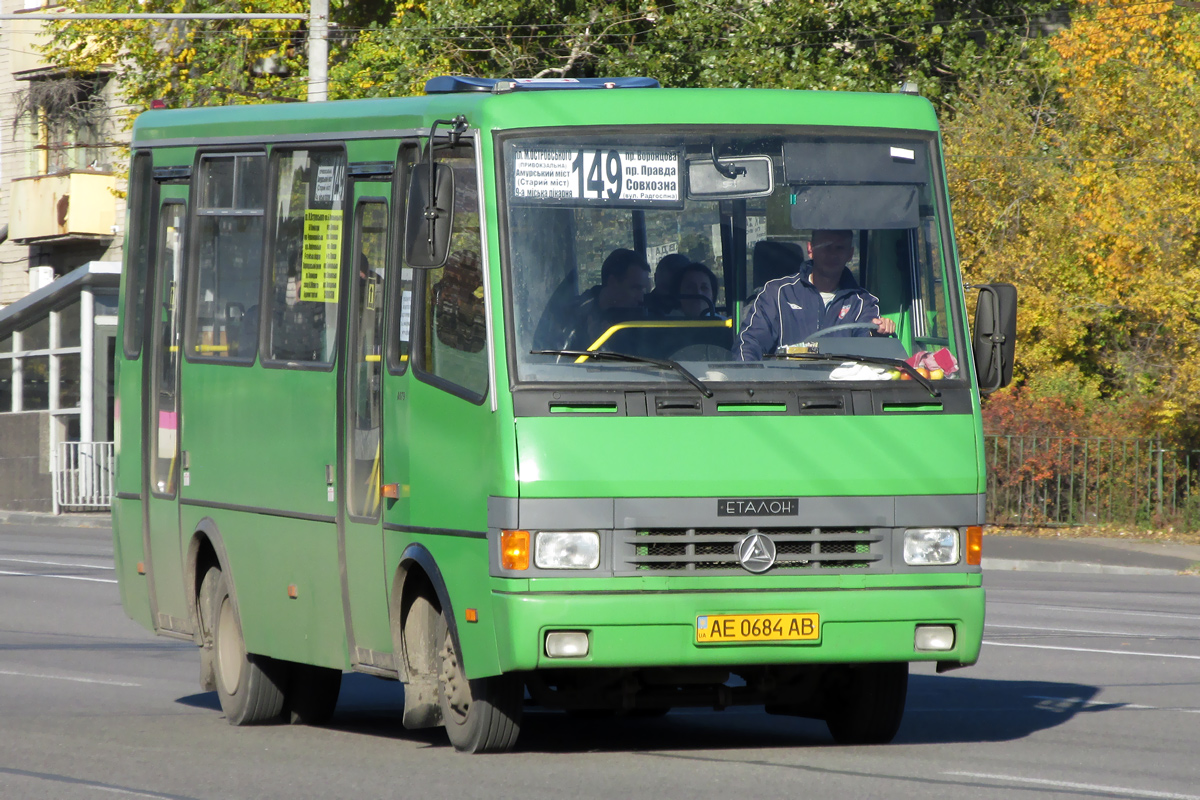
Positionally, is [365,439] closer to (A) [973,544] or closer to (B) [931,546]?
(B) [931,546]

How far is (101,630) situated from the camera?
14.8m

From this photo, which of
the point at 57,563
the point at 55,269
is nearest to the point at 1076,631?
the point at 57,563

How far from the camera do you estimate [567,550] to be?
293 inches

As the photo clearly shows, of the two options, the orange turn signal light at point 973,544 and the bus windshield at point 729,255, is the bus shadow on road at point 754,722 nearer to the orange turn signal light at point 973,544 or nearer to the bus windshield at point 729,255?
the orange turn signal light at point 973,544

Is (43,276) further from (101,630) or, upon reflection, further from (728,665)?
(728,665)

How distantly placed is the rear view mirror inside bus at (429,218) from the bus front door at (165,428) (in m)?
2.99

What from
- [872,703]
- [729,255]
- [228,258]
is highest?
[228,258]

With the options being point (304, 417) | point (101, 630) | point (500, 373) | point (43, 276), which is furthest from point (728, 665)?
point (43, 276)

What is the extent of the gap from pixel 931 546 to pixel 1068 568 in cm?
1507

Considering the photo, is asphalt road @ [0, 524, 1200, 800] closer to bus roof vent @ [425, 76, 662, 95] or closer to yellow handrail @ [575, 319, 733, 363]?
yellow handrail @ [575, 319, 733, 363]

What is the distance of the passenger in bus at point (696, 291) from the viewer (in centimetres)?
794

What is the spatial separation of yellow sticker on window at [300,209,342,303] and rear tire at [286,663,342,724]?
77.2 inches

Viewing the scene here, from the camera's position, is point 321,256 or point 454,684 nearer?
point 454,684

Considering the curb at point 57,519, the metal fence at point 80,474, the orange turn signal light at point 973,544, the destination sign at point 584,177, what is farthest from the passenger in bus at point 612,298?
the metal fence at point 80,474
